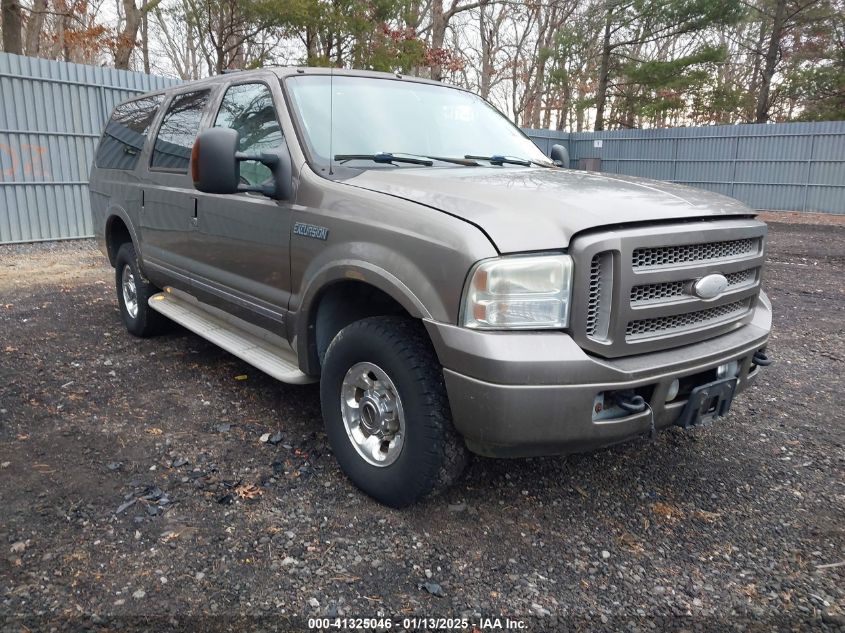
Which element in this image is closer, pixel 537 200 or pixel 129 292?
pixel 537 200

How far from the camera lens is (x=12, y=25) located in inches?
535

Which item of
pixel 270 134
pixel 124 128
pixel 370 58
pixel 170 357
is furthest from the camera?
pixel 370 58

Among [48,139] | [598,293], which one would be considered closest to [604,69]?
[48,139]

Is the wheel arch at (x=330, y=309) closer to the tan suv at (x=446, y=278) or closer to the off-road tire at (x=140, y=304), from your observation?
the tan suv at (x=446, y=278)

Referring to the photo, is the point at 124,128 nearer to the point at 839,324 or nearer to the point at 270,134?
the point at 270,134

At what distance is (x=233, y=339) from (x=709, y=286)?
8.83 ft

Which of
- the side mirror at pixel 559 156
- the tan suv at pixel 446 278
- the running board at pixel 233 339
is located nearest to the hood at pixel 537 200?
the tan suv at pixel 446 278

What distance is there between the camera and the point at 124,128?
555 cm

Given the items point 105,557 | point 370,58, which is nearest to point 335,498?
point 105,557

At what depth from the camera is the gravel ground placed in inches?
90.2

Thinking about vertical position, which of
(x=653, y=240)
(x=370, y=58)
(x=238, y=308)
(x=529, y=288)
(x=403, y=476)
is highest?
(x=370, y=58)

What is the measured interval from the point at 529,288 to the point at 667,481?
60.8 inches

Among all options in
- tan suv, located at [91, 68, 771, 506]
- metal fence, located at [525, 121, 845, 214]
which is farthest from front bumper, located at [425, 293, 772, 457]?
metal fence, located at [525, 121, 845, 214]

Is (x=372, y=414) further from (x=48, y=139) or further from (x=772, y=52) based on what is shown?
(x=772, y=52)
